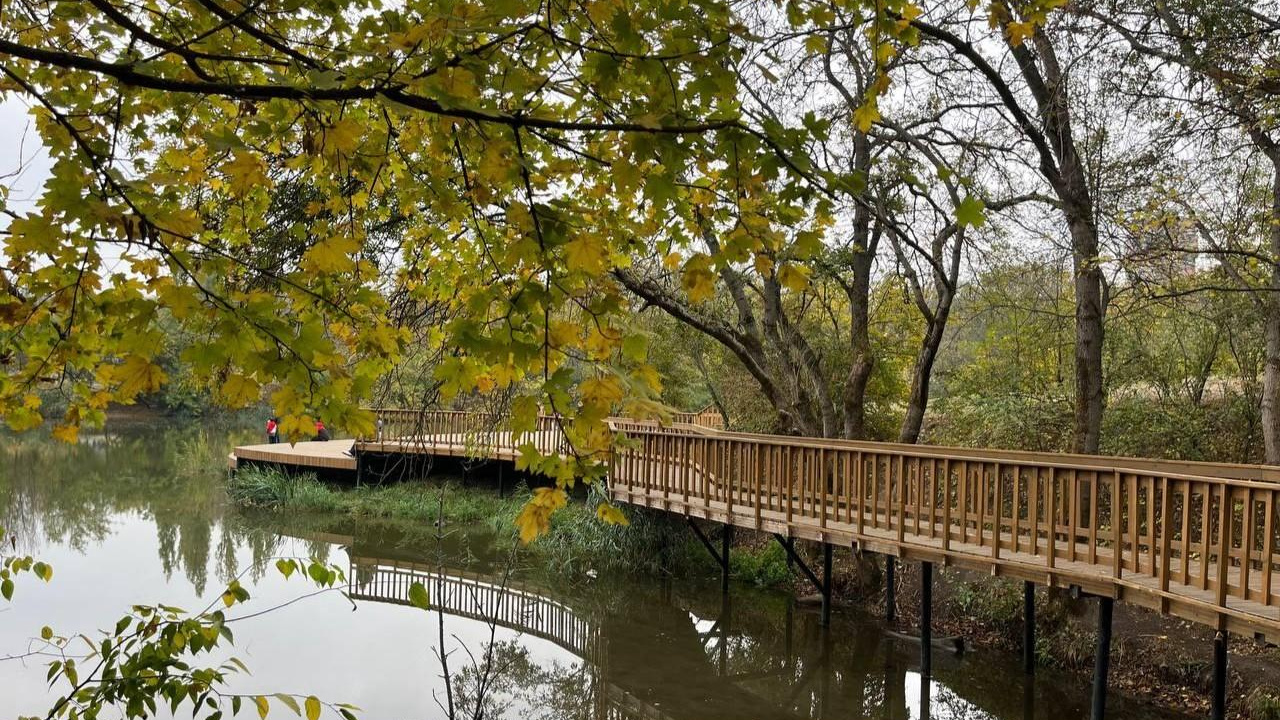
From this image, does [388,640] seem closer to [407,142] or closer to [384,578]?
[384,578]

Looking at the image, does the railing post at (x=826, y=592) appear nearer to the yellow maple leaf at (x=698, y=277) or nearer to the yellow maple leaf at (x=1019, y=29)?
the yellow maple leaf at (x=1019, y=29)

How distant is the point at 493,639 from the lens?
4.22m

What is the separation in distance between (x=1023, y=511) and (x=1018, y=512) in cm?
388

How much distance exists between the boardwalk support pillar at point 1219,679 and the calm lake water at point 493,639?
1.31 m

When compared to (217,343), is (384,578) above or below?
below

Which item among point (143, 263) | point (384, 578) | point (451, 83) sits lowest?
point (384, 578)

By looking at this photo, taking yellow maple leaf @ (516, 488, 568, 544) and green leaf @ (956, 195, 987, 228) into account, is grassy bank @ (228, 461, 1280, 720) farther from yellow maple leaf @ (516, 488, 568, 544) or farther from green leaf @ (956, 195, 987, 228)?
green leaf @ (956, 195, 987, 228)

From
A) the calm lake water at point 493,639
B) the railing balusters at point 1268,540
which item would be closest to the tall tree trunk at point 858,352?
the calm lake water at point 493,639

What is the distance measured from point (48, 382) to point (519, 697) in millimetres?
6126

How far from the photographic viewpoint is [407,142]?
2.66 m

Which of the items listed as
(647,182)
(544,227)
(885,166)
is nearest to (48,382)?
(544,227)

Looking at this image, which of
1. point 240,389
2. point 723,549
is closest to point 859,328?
point 723,549

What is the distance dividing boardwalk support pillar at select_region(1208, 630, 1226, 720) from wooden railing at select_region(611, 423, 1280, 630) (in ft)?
0.72

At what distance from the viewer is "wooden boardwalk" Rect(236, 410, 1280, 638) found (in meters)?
5.43
